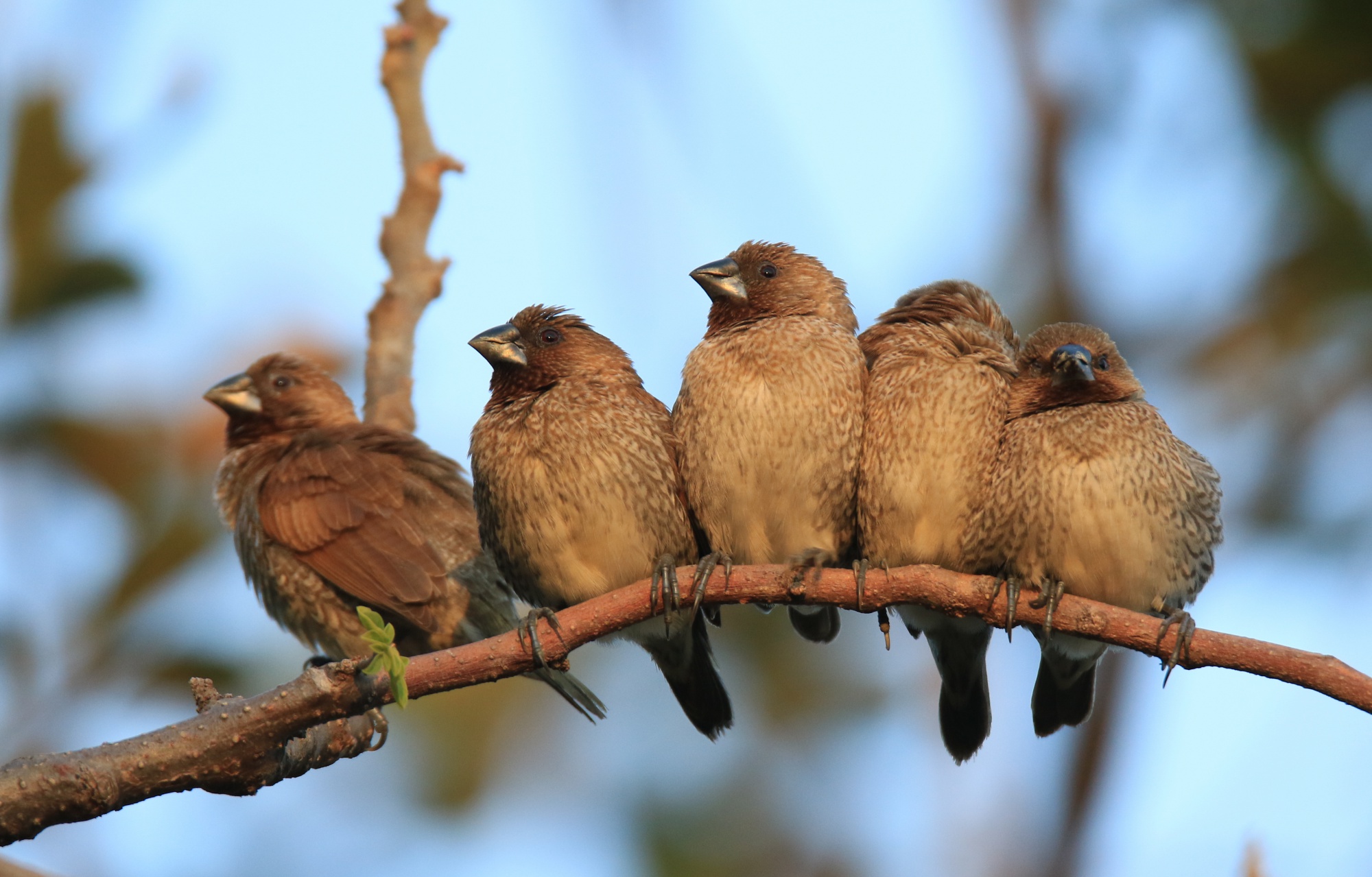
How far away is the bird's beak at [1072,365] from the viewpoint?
4469 mm

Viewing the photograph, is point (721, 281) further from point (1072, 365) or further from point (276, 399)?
point (276, 399)

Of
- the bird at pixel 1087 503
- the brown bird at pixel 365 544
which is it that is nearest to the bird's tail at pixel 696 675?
the brown bird at pixel 365 544

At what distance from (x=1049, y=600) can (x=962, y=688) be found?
700mm

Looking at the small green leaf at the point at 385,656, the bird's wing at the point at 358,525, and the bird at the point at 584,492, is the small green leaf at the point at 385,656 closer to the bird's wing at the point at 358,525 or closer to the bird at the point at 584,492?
the bird at the point at 584,492

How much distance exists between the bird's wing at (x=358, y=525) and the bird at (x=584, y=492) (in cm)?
74

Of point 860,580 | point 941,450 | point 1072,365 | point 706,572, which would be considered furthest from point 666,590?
point 1072,365

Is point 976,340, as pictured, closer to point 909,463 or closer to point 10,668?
point 909,463

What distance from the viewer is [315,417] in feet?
22.4

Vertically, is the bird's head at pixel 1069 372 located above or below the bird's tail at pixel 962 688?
above

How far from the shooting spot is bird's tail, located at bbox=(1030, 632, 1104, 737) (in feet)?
15.0

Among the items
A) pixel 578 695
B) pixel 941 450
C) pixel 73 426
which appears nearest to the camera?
pixel 941 450

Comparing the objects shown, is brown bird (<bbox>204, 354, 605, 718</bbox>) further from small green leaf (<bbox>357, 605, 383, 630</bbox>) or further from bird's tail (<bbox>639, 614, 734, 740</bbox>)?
small green leaf (<bbox>357, 605, 383, 630</bbox>)

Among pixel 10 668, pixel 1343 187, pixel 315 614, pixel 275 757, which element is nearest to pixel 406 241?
pixel 315 614

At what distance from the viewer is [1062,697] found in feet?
15.4
